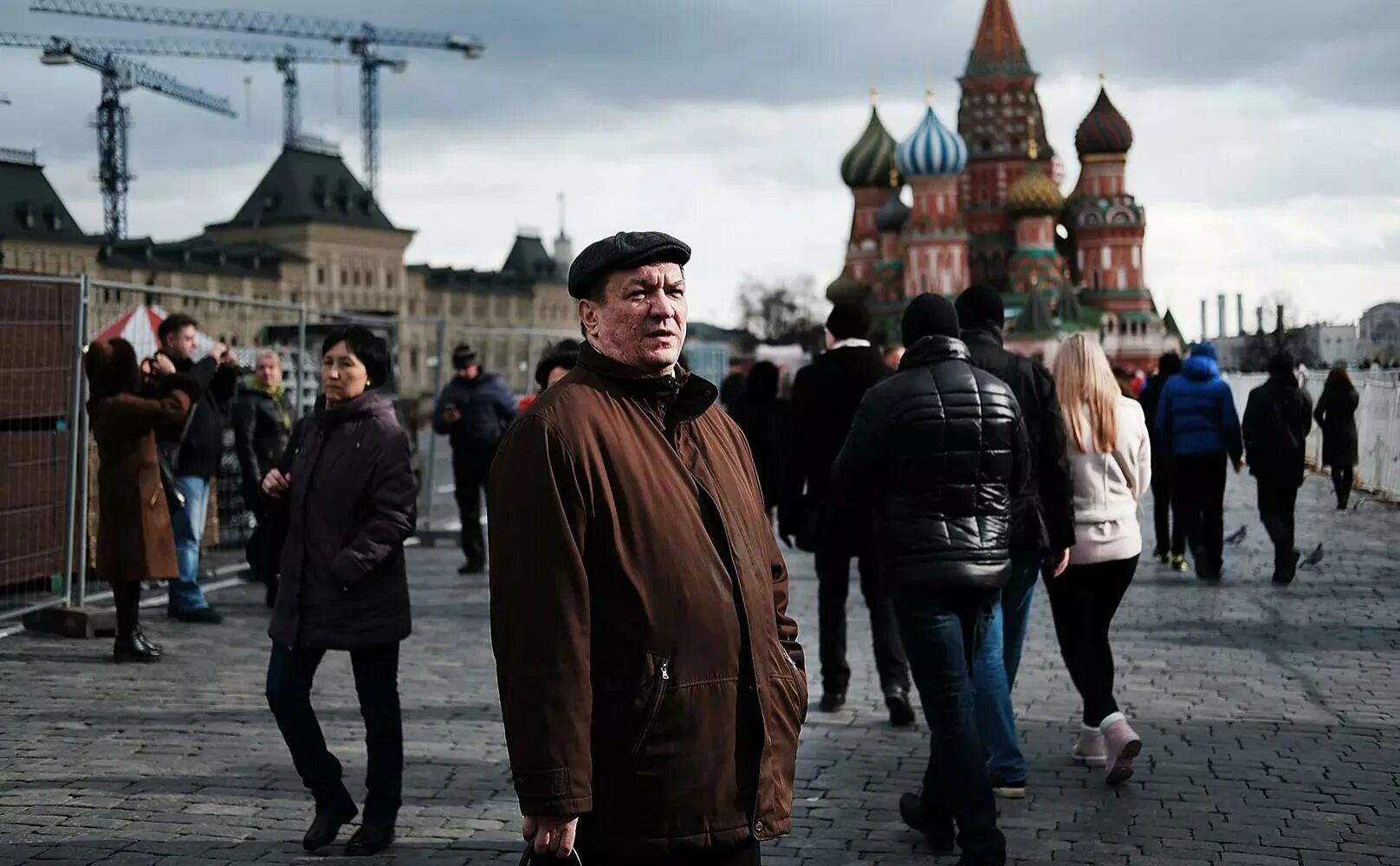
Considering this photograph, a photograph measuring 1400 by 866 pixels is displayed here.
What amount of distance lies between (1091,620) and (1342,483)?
1561 centimetres

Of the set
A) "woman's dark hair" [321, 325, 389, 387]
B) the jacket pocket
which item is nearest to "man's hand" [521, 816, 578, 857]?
the jacket pocket

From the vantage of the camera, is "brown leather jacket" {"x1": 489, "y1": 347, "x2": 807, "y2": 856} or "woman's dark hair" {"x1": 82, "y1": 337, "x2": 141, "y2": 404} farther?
"woman's dark hair" {"x1": 82, "y1": 337, "x2": 141, "y2": 404}

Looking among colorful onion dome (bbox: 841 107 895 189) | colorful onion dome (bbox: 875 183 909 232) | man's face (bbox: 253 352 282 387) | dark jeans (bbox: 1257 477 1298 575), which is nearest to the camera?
man's face (bbox: 253 352 282 387)

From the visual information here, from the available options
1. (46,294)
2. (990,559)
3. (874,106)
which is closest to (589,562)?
(990,559)

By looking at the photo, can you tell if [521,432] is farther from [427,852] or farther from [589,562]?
[427,852]

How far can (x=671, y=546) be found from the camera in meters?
3.56

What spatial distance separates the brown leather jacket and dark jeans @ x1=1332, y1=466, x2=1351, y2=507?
19.3 metres

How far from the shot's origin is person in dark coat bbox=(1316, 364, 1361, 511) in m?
21.0

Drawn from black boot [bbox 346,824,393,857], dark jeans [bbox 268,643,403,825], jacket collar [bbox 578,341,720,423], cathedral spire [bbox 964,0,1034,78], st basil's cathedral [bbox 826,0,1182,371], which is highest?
cathedral spire [bbox 964,0,1034,78]

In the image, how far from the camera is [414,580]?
48.3 ft

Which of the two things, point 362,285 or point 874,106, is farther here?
point 362,285

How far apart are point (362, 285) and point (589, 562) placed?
110 m

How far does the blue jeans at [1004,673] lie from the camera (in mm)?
6336

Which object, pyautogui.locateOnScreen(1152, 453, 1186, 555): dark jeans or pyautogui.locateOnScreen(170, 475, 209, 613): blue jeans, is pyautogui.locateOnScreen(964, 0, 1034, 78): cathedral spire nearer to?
pyautogui.locateOnScreen(1152, 453, 1186, 555): dark jeans
